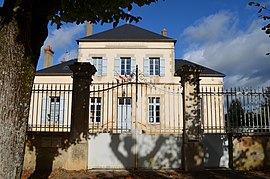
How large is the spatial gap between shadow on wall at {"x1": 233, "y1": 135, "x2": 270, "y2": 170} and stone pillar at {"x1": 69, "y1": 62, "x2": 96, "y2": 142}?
4.21 meters

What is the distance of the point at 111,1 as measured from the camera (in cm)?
503

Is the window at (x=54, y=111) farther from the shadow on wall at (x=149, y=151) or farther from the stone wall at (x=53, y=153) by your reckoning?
the shadow on wall at (x=149, y=151)

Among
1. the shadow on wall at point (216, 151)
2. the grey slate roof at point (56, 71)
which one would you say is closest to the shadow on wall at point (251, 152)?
the shadow on wall at point (216, 151)

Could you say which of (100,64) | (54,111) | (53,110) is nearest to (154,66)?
(100,64)

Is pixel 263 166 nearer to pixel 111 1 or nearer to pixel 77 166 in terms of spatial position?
pixel 77 166

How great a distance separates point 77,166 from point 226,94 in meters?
4.60

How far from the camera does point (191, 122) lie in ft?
23.9

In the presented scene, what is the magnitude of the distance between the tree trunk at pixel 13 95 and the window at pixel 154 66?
14.9 metres

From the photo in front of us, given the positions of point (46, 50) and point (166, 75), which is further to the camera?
point (46, 50)

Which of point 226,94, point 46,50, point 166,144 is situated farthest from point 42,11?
point 46,50

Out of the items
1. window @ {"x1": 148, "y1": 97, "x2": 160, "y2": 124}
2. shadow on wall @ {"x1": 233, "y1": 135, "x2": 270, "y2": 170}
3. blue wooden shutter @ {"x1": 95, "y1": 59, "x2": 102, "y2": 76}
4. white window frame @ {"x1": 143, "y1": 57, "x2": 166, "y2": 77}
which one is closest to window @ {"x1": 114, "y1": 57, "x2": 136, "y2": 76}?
white window frame @ {"x1": 143, "y1": 57, "x2": 166, "y2": 77}

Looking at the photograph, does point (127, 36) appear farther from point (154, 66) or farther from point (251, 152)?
point (251, 152)

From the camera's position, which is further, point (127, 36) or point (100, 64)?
point (127, 36)

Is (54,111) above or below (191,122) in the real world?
above
